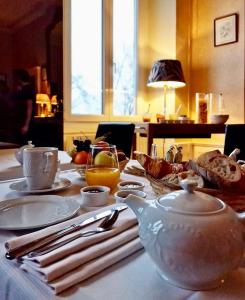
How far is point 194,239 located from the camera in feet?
1.16

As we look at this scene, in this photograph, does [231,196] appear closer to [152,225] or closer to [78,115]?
[152,225]

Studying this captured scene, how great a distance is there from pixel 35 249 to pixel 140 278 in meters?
0.18

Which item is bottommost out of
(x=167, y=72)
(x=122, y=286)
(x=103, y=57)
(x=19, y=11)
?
(x=122, y=286)

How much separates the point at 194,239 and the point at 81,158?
0.75 meters

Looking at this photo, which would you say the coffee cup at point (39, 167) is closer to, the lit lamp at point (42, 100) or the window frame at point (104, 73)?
the lit lamp at point (42, 100)

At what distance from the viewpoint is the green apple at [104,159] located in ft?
3.01

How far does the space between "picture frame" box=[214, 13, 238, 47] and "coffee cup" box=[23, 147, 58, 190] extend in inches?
104

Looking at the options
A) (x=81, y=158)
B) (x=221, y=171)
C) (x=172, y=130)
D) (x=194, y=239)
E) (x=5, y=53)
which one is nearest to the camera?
(x=194, y=239)

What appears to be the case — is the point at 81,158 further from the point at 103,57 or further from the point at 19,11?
the point at 103,57

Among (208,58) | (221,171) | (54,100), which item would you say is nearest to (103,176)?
(221,171)

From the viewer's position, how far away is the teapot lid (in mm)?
383

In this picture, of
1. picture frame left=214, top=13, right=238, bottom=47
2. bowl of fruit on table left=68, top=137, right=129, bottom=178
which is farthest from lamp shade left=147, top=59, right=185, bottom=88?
bowl of fruit on table left=68, top=137, right=129, bottom=178

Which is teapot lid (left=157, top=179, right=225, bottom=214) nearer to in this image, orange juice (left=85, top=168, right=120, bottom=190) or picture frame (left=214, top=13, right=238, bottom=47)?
orange juice (left=85, top=168, right=120, bottom=190)

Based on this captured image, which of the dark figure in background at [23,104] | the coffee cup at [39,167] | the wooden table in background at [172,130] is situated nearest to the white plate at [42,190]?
the coffee cup at [39,167]
